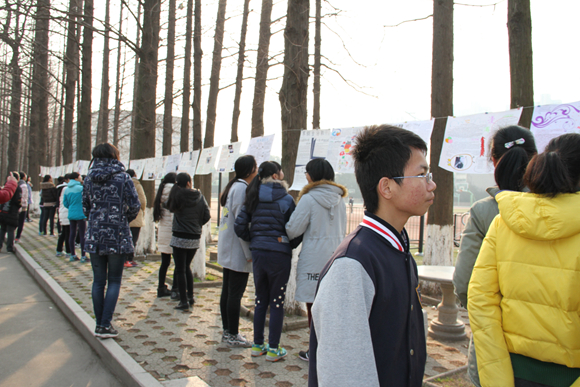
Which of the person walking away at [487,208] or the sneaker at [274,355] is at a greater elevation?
the person walking away at [487,208]

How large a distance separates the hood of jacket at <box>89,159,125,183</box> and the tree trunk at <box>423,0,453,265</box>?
16.8ft

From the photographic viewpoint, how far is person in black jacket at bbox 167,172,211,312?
6367mm

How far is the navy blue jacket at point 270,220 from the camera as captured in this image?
4.38 m

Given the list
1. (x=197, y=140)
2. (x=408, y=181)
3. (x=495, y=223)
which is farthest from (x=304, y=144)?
(x=197, y=140)

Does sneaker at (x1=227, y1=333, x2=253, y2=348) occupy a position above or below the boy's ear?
below

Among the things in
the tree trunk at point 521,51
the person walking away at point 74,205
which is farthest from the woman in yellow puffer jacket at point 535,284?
the person walking away at point 74,205

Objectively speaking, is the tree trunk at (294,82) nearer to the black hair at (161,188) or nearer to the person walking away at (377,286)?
the black hair at (161,188)

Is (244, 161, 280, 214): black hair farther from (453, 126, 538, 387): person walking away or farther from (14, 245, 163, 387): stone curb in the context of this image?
(453, 126, 538, 387): person walking away

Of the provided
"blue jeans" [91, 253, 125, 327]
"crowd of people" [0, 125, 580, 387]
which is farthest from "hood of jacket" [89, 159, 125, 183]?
"crowd of people" [0, 125, 580, 387]

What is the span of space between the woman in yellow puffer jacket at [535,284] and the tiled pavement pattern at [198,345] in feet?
7.79

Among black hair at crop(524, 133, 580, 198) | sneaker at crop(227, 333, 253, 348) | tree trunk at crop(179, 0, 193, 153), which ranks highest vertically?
tree trunk at crop(179, 0, 193, 153)

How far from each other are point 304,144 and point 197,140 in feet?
29.1

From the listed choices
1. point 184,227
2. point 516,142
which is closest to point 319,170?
point 516,142

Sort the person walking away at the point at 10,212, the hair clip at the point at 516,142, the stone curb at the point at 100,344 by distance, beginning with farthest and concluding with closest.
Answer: the person walking away at the point at 10,212
the stone curb at the point at 100,344
the hair clip at the point at 516,142
